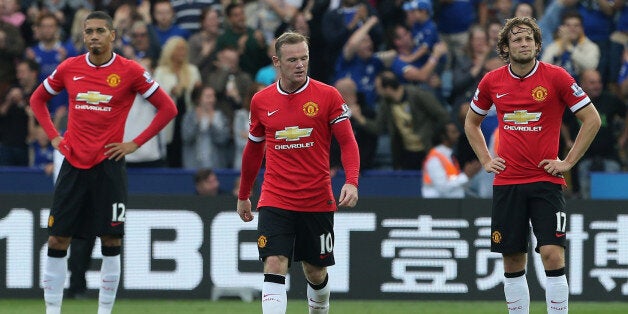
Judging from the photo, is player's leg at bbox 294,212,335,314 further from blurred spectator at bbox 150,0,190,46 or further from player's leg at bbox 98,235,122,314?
blurred spectator at bbox 150,0,190,46

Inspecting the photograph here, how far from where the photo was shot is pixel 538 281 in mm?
14477

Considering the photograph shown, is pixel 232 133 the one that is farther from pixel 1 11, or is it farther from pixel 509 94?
pixel 509 94

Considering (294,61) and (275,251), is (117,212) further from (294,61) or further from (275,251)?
(294,61)

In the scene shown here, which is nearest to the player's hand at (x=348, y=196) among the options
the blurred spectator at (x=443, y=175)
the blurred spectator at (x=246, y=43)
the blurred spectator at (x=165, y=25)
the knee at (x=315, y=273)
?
the knee at (x=315, y=273)

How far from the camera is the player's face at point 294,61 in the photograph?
31.2ft

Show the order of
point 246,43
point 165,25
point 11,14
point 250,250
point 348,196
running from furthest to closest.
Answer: point 11,14, point 165,25, point 246,43, point 250,250, point 348,196

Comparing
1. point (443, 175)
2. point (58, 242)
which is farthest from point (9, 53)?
point (58, 242)

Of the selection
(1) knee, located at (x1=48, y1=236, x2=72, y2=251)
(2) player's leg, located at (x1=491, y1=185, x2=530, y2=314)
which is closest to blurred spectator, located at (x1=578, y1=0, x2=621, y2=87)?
(2) player's leg, located at (x1=491, y1=185, x2=530, y2=314)

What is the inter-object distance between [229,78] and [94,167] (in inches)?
248

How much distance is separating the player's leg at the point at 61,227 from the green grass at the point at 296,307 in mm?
1840

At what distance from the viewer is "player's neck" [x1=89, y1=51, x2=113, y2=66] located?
11344 mm

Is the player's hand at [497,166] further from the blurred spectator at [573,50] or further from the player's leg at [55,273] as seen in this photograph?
the blurred spectator at [573,50]

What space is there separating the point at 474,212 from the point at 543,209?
465 centimetres

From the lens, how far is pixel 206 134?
54.0 ft
